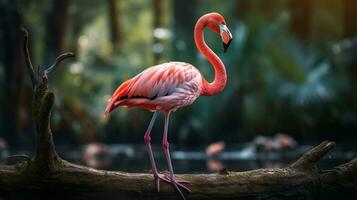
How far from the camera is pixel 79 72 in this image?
22.4 meters

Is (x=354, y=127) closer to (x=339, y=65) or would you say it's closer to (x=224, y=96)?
(x=339, y=65)

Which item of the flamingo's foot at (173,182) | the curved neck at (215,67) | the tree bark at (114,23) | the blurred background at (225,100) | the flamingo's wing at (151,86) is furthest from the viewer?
the tree bark at (114,23)

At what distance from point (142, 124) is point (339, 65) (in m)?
5.53

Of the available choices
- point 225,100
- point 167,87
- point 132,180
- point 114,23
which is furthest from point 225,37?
point 114,23

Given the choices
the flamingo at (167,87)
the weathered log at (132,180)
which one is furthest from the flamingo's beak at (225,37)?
the weathered log at (132,180)

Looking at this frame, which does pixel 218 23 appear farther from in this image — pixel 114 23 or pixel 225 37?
pixel 114 23

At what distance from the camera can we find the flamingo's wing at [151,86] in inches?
241

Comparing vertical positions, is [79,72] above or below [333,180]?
above

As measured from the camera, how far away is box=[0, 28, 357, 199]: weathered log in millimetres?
5398

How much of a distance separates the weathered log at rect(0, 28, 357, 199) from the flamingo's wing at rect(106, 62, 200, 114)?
685 mm

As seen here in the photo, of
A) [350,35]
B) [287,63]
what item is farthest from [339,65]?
[350,35]

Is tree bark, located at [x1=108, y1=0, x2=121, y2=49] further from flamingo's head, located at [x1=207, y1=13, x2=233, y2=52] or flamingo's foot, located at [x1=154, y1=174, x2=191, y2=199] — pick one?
flamingo's foot, located at [x1=154, y1=174, x2=191, y2=199]

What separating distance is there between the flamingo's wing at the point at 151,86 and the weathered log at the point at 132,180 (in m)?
0.68

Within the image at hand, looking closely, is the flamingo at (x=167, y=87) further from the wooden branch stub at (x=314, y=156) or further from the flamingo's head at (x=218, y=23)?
the wooden branch stub at (x=314, y=156)
